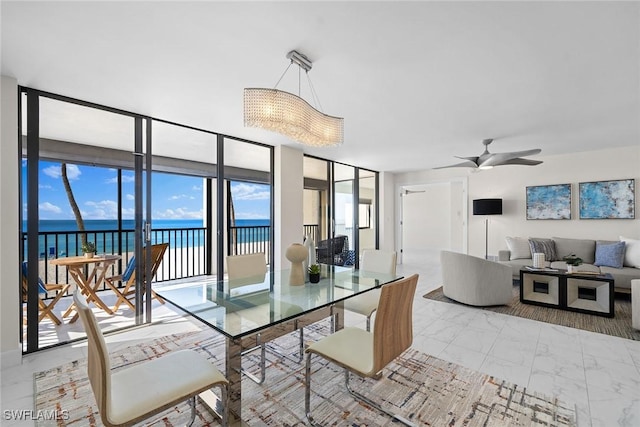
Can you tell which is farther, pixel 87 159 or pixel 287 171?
pixel 287 171

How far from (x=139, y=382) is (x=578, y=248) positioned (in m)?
6.18

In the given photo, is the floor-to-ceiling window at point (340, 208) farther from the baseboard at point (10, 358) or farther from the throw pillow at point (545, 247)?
the baseboard at point (10, 358)

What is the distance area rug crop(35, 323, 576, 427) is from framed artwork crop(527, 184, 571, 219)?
455 centimetres

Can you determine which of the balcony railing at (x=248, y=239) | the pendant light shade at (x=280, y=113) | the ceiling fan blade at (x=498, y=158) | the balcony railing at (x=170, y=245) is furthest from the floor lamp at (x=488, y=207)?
the pendant light shade at (x=280, y=113)

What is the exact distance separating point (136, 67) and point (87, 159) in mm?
2748

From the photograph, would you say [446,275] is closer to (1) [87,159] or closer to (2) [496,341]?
(2) [496,341]

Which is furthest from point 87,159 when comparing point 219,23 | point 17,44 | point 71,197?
point 219,23

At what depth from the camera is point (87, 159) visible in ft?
13.5

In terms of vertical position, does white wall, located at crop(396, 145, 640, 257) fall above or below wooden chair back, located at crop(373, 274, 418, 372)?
above

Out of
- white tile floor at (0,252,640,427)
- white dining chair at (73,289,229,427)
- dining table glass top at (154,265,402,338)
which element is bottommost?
white tile floor at (0,252,640,427)

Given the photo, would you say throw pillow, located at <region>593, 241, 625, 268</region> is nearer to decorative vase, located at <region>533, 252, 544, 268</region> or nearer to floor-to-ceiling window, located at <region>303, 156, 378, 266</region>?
decorative vase, located at <region>533, 252, 544, 268</region>

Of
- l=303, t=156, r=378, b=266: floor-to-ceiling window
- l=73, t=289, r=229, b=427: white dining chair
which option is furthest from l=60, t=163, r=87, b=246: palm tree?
l=303, t=156, r=378, b=266: floor-to-ceiling window

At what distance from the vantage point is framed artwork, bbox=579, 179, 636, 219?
15.3ft

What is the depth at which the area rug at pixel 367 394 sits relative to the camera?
1.72 metres
